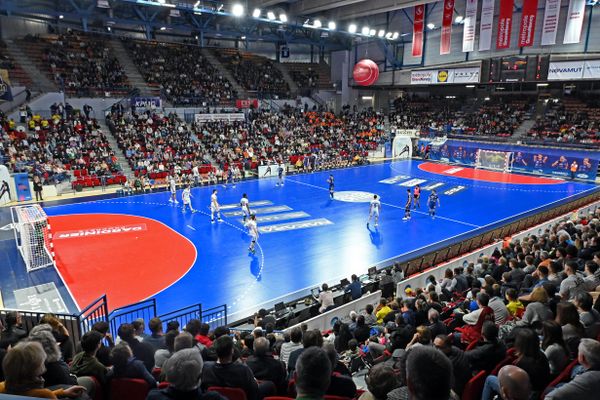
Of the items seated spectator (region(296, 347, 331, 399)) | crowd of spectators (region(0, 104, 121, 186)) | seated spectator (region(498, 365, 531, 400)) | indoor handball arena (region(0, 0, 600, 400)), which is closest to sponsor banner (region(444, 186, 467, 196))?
indoor handball arena (region(0, 0, 600, 400))

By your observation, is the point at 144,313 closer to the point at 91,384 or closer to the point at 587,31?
the point at 91,384

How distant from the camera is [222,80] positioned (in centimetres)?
4403

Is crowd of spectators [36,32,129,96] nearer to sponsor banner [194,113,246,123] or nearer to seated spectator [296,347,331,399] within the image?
sponsor banner [194,113,246,123]

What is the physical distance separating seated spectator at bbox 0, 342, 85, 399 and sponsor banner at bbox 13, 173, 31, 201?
80.7 feet

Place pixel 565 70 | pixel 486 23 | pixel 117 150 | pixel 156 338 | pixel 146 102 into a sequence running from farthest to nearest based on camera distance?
pixel 486 23 → pixel 146 102 → pixel 565 70 → pixel 117 150 → pixel 156 338

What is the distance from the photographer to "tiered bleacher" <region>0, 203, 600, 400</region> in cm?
308

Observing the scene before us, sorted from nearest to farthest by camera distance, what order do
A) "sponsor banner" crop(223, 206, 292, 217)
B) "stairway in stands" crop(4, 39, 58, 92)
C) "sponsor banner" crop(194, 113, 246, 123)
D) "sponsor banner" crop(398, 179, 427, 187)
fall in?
"sponsor banner" crop(223, 206, 292, 217) < "sponsor banner" crop(398, 179, 427, 187) < "stairway in stands" crop(4, 39, 58, 92) < "sponsor banner" crop(194, 113, 246, 123)

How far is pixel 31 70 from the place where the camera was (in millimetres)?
34031

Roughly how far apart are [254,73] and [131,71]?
13.2 meters

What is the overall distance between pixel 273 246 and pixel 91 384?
1328 cm

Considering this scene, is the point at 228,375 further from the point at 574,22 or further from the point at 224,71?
the point at 224,71

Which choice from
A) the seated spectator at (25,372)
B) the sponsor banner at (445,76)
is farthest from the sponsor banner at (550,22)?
the seated spectator at (25,372)

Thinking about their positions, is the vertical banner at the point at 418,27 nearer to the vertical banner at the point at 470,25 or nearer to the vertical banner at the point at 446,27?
the vertical banner at the point at 446,27

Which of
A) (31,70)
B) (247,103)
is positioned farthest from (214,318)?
(247,103)
